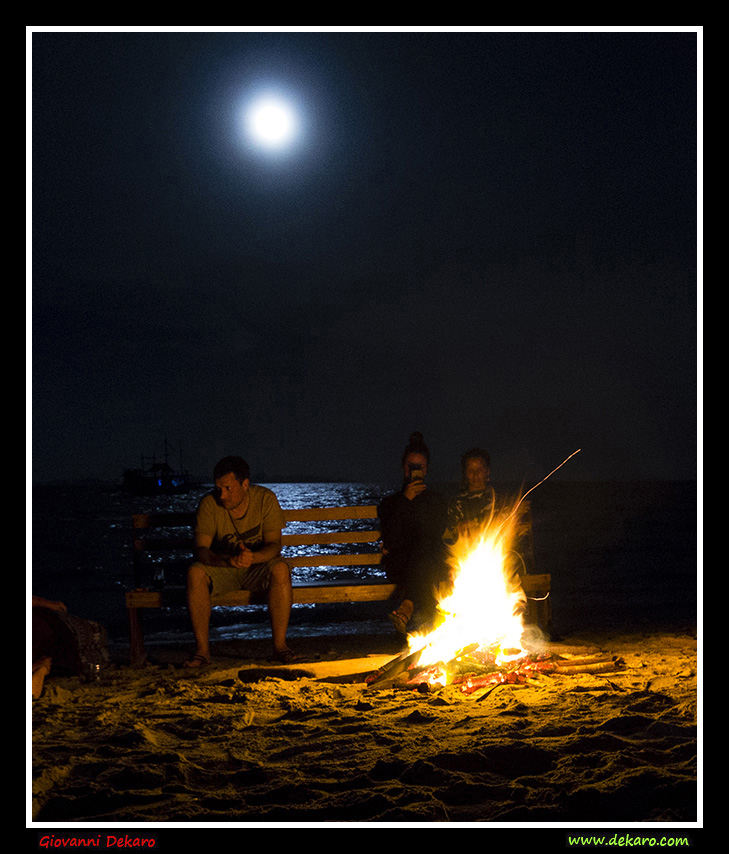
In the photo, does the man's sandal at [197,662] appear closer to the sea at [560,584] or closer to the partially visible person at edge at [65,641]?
the partially visible person at edge at [65,641]

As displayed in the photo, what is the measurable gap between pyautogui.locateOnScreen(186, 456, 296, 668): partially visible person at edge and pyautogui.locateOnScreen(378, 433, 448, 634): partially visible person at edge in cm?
85

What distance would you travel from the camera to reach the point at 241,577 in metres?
5.49

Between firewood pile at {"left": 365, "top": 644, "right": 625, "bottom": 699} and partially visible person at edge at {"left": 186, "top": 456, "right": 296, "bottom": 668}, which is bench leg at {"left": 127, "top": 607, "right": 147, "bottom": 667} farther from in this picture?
firewood pile at {"left": 365, "top": 644, "right": 625, "bottom": 699}

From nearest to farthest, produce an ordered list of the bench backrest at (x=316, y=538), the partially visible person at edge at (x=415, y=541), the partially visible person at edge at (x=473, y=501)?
1. the partially visible person at edge at (x=415, y=541)
2. the partially visible person at edge at (x=473, y=501)
3. the bench backrest at (x=316, y=538)

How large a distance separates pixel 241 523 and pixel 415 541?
4.42 feet

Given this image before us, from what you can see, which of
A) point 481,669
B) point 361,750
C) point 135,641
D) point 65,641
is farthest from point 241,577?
point 361,750

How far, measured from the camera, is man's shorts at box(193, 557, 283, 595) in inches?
211

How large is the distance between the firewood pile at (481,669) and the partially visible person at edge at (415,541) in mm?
684

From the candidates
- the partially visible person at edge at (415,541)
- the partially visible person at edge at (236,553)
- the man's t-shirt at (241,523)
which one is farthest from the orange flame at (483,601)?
the man's t-shirt at (241,523)

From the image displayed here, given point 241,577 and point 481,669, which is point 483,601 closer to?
point 481,669

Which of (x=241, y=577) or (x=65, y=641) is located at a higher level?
(x=241, y=577)

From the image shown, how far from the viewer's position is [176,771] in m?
3.01

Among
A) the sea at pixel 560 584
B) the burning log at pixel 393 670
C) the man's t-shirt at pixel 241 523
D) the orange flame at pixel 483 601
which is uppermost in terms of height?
the man's t-shirt at pixel 241 523

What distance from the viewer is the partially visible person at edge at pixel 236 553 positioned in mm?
5262
